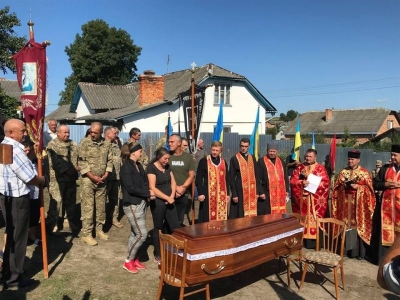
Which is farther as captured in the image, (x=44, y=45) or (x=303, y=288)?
(x=303, y=288)

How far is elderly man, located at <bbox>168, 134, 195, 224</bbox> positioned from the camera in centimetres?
611

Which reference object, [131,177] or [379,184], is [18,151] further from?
[379,184]

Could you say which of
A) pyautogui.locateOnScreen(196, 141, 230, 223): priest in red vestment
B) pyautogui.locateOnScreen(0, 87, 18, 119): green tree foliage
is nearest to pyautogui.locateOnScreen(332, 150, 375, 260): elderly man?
pyautogui.locateOnScreen(196, 141, 230, 223): priest in red vestment

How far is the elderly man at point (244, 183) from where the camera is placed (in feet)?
22.8

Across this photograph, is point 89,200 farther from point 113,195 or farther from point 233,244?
point 233,244

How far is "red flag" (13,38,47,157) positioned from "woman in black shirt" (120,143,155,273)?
3.87 ft

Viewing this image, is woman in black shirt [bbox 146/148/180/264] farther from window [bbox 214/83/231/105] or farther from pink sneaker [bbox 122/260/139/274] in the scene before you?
window [bbox 214/83/231/105]

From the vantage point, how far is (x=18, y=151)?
14.3ft

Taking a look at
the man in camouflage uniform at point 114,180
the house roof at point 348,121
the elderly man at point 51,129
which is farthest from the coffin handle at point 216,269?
the house roof at point 348,121

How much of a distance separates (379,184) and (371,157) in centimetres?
1786

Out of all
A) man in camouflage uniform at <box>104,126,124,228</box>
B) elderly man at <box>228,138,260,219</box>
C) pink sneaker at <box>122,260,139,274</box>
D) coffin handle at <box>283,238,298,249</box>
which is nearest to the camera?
coffin handle at <box>283,238,298,249</box>

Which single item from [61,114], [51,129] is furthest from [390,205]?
[61,114]

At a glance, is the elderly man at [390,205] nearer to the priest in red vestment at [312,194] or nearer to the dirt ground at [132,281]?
the dirt ground at [132,281]

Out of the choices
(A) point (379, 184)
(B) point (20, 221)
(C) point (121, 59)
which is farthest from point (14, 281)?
(C) point (121, 59)
